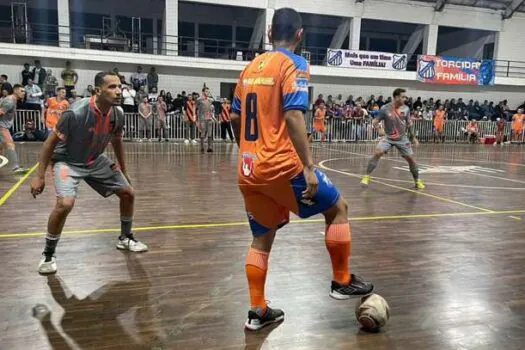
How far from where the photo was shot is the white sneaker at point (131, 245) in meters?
4.91

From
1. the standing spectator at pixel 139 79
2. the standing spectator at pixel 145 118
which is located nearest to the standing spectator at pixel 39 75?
the standing spectator at pixel 139 79

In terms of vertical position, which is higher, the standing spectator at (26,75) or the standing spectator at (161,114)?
the standing spectator at (26,75)

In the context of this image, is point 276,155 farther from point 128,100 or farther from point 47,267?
point 128,100

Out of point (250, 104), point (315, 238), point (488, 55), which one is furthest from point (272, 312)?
point (488, 55)

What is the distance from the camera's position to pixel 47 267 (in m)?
4.21

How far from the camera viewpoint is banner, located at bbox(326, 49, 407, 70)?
24.9 metres

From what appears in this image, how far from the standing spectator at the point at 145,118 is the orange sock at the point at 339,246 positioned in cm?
1726

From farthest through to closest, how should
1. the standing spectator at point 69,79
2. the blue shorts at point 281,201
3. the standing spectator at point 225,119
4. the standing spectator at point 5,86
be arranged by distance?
the standing spectator at point 69,79 < the standing spectator at point 225,119 < the standing spectator at point 5,86 < the blue shorts at point 281,201

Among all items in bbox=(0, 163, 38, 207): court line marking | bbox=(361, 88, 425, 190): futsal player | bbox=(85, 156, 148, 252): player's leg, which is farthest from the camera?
bbox=(361, 88, 425, 190): futsal player

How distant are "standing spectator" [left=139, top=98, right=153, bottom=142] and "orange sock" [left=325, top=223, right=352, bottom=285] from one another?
17.3m

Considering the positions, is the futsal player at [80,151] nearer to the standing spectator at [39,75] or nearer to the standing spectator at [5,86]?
the standing spectator at [5,86]

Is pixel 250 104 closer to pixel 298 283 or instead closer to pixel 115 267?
pixel 298 283

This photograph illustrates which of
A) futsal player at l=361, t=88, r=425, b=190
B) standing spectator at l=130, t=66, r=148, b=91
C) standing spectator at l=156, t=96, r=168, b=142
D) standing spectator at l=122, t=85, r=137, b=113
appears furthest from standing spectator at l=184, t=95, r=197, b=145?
futsal player at l=361, t=88, r=425, b=190

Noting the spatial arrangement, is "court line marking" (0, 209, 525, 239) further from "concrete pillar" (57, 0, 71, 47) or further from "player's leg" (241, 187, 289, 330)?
"concrete pillar" (57, 0, 71, 47)
